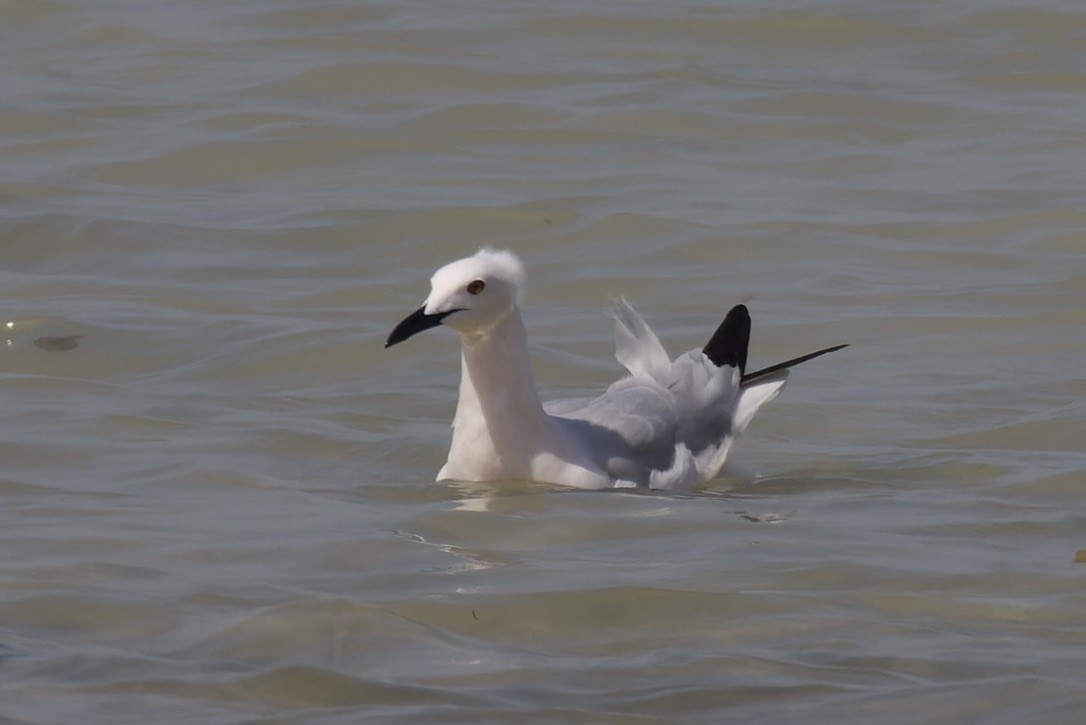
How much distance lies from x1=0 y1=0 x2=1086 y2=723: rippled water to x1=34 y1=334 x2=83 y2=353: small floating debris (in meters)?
0.03

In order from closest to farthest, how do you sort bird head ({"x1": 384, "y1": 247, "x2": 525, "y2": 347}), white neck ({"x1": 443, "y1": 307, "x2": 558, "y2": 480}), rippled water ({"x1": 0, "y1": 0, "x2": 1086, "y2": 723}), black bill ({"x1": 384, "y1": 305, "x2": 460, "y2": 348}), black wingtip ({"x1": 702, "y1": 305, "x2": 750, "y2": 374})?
rippled water ({"x1": 0, "y1": 0, "x2": 1086, "y2": 723}) → black bill ({"x1": 384, "y1": 305, "x2": 460, "y2": 348}) → bird head ({"x1": 384, "y1": 247, "x2": 525, "y2": 347}) → white neck ({"x1": 443, "y1": 307, "x2": 558, "y2": 480}) → black wingtip ({"x1": 702, "y1": 305, "x2": 750, "y2": 374})

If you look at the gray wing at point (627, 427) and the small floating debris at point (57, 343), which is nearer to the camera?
the gray wing at point (627, 427)

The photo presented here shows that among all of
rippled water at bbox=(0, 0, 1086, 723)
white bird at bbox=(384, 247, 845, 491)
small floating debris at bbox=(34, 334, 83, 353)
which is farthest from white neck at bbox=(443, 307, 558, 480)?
small floating debris at bbox=(34, 334, 83, 353)

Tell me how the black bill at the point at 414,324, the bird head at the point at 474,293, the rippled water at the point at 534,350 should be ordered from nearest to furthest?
the rippled water at the point at 534,350 < the black bill at the point at 414,324 < the bird head at the point at 474,293

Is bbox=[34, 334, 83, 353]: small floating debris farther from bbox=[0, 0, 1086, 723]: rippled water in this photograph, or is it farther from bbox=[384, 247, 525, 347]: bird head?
bbox=[384, 247, 525, 347]: bird head

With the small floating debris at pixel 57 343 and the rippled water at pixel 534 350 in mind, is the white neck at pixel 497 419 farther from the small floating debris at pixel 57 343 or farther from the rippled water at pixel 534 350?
the small floating debris at pixel 57 343

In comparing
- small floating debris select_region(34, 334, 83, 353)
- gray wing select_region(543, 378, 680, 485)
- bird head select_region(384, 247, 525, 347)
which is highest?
bird head select_region(384, 247, 525, 347)

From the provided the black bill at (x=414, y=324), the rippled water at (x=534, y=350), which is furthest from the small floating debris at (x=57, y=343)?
the black bill at (x=414, y=324)

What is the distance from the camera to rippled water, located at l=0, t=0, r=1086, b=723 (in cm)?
510

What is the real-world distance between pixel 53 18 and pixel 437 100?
341 cm

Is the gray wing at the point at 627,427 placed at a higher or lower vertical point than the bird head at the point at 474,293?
lower

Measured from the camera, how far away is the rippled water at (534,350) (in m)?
5.10

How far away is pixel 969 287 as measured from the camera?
1012cm

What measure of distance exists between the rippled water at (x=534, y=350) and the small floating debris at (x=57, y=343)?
0.03 metres
